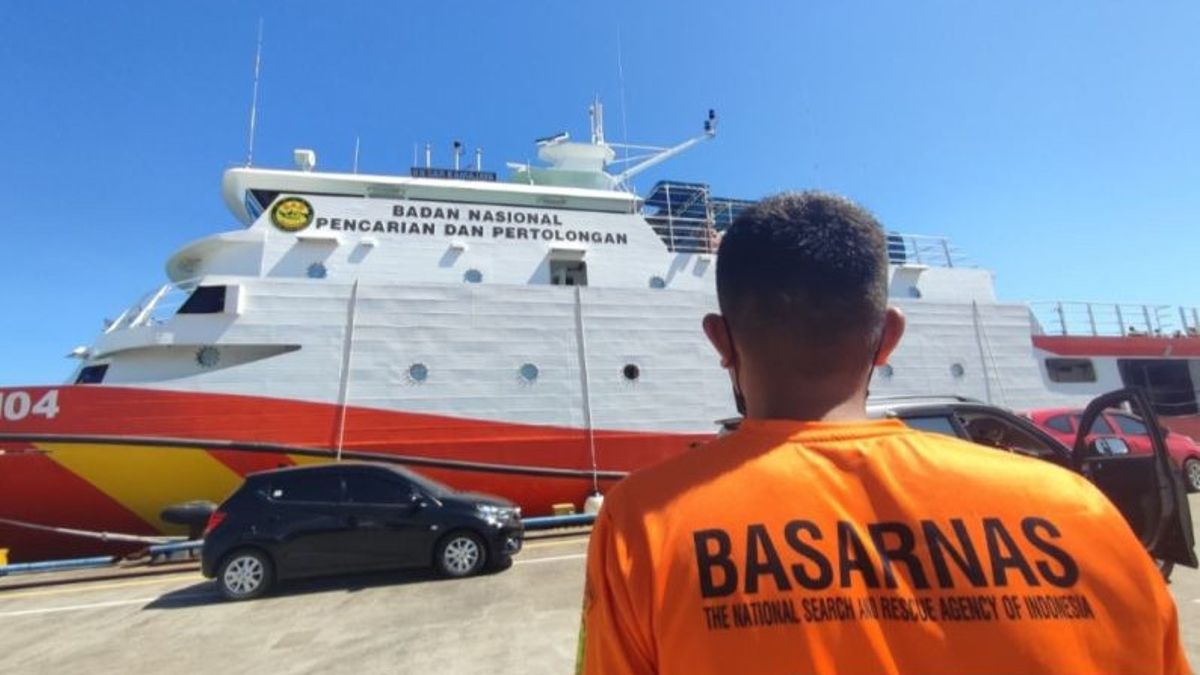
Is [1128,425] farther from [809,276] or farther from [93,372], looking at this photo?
[93,372]

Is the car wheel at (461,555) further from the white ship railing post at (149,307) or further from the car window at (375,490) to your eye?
the white ship railing post at (149,307)

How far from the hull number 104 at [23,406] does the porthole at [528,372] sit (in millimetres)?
6637

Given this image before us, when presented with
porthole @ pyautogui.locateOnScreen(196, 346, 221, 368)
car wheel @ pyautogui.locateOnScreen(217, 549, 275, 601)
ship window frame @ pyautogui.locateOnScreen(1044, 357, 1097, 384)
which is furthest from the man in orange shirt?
ship window frame @ pyautogui.locateOnScreen(1044, 357, 1097, 384)

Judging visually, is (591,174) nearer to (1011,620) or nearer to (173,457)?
(173,457)

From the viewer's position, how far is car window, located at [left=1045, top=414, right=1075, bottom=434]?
9555mm

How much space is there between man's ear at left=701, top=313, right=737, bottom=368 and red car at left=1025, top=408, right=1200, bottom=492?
9857 mm

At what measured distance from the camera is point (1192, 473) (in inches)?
420

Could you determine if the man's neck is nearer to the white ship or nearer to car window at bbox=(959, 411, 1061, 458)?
car window at bbox=(959, 411, 1061, 458)

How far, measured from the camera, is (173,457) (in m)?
9.19

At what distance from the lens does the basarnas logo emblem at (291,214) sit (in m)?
11.1

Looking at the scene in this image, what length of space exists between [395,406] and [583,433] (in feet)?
10.1

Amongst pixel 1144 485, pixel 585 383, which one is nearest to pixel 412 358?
pixel 585 383

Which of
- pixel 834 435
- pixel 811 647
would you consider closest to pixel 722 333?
pixel 834 435

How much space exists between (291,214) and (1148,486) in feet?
38.7
